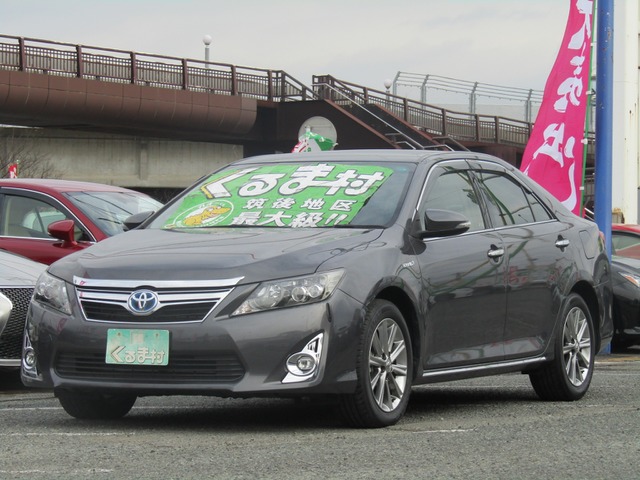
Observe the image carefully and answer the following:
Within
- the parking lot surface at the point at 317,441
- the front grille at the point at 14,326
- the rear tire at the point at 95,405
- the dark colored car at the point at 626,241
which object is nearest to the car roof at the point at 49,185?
the front grille at the point at 14,326

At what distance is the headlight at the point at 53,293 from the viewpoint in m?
7.41

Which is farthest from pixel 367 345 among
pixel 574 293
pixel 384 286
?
pixel 574 293

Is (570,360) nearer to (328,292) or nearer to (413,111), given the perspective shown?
(328,292)

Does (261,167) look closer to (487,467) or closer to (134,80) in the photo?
(487,467)

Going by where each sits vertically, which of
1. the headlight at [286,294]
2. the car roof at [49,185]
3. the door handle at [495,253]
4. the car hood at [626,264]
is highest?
the car roof at [49,185]

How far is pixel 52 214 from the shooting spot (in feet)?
41.6

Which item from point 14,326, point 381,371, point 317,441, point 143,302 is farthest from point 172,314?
point 14,326

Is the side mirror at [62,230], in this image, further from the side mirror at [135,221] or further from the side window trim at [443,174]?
the side window trim at [443,174]

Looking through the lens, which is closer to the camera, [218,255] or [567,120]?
[218,255]

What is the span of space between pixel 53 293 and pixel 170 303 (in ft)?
2.63

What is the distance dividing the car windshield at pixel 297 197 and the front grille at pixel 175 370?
1215 mm

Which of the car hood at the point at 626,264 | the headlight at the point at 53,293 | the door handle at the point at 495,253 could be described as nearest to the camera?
the headlight at the point at 53,293

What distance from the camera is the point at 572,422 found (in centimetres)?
782

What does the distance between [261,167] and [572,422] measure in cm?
253
